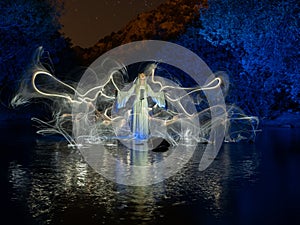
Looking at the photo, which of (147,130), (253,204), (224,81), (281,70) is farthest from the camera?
(224,81)

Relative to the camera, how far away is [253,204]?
860 centimetres

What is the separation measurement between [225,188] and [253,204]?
150 centimetres

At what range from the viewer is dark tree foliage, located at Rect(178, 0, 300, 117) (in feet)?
91.6

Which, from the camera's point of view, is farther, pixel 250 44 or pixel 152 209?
pixel 250 44

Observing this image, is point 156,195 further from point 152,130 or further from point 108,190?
point 152,130

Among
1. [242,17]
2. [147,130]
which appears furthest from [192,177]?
[242,17]

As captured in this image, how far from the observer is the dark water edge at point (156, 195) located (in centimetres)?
760

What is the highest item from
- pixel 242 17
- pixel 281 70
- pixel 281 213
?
pixel 242 17

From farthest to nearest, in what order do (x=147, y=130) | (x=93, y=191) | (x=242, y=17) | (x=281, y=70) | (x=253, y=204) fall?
(x=242, y=17) → (x=281, y=70) → (x=147, y=130) → (x=93, y=191) → (x=253, y=204)

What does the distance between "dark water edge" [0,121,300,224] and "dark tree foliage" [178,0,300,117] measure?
1458cm

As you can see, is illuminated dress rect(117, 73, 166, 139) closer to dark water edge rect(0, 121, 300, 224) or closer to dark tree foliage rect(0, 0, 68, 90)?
dark water edge rect(0, 121, 300, 224)

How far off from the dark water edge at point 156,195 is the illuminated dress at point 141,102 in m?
8.55

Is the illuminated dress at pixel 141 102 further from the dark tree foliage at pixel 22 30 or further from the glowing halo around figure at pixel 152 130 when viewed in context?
the dark tree foliage at pixel 22 30

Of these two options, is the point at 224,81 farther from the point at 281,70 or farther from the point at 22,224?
the point at 22,224
